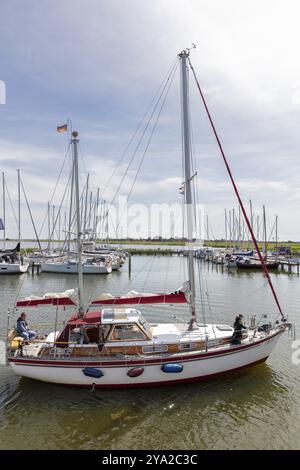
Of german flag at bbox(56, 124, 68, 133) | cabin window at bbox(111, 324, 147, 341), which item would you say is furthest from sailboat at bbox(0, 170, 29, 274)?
cabin window at bbox(111, 324, 147, 341)

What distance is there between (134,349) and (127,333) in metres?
0.69

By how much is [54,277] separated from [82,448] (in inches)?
1563

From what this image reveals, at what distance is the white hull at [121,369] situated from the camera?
13.3 m

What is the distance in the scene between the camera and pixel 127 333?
1412cm

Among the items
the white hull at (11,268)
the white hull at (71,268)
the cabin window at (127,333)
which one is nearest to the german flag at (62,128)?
the cabin window at (127,333)

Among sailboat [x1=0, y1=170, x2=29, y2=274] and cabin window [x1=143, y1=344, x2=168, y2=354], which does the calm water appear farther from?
sailboat [x1=0, y1=170, x2=29, y2=274]

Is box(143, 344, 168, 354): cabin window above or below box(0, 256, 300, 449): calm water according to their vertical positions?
above

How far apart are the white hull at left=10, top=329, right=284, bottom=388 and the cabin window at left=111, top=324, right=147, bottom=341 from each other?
0.95 metres

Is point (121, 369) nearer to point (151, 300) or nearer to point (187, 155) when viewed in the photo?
point (151, 300)

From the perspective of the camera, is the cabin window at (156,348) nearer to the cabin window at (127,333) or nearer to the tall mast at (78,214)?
the cabin window at (127,333)

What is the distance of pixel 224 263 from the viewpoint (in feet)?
220

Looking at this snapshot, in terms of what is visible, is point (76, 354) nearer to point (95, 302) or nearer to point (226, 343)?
point (95, 302)

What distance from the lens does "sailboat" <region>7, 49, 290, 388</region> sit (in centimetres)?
1334

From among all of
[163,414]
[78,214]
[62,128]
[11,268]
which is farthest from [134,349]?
[11,268]
